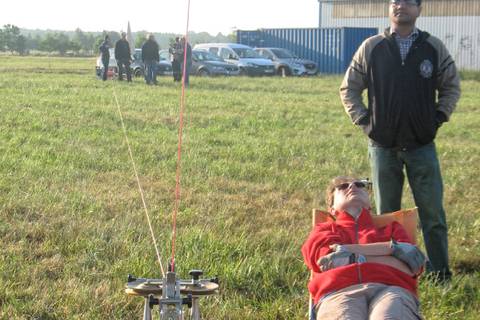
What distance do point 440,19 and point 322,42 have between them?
8.59 meters

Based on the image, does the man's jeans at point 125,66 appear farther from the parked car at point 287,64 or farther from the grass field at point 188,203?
the grass field at point 188,203

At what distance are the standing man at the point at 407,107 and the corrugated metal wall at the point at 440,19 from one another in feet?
128

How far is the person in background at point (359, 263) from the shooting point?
13.4 feet

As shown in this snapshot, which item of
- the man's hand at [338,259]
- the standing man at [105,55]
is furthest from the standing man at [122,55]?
the man's hand at [338,259]

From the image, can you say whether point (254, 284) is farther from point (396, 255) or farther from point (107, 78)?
point (107, 78)

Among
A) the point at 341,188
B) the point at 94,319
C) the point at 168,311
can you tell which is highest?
the point at 341,188

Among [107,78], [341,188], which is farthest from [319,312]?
[107,78]

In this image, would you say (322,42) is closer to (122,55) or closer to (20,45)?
(122,55)

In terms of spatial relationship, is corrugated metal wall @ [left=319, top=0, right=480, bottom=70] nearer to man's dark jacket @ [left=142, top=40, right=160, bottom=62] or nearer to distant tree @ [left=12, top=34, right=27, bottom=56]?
distant tree @ [left=12, top=34, right=27, bottom=56]

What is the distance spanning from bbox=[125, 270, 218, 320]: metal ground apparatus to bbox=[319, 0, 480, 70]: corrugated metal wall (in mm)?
41216

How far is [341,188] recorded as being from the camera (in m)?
4.83

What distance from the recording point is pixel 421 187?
570 cm

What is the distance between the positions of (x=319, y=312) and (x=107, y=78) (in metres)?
25.9

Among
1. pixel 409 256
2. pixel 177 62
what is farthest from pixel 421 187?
pixel 177 62
